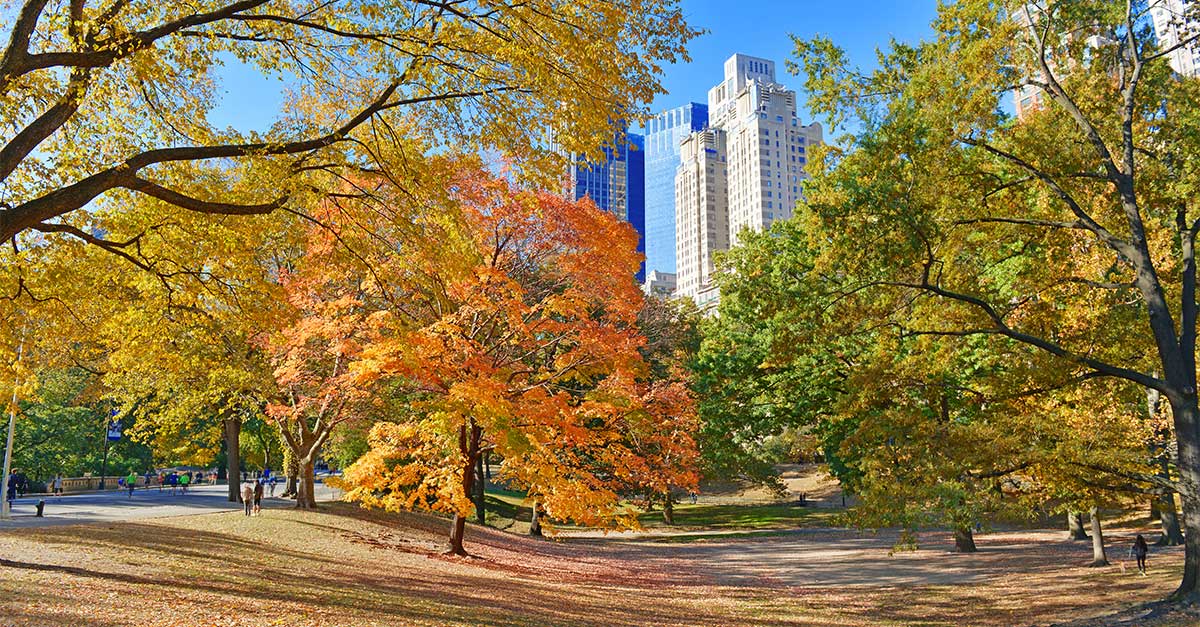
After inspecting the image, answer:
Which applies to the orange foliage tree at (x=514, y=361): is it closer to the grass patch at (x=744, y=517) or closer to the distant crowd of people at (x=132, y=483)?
the distant crowd of people at (x=132, y=483)

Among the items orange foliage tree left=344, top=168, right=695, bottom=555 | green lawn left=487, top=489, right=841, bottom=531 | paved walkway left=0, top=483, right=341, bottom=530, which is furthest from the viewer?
green lawn left=487, top=489, right=841, bottom=531

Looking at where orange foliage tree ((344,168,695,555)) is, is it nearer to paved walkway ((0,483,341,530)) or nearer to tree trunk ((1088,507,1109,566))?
tree trunk ((1088,507,1109,566))

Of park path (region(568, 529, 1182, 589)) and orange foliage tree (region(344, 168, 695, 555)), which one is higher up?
orange foliage tree (region(344, 168, 695, 555))

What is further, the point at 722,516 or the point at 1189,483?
the point at 722,516

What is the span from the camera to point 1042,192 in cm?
1498

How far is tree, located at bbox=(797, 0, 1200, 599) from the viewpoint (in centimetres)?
1261

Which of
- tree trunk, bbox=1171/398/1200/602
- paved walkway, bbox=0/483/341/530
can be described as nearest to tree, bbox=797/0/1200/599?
tree trunk, bbox=1171/398/1200/602

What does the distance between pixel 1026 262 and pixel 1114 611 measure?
323 inches

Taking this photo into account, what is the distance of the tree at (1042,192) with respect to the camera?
12609mm

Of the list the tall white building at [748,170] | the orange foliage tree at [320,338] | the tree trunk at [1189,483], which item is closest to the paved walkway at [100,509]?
the orange foliage tree at [320,338]

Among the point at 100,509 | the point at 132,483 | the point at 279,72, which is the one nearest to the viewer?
the point at 279,72

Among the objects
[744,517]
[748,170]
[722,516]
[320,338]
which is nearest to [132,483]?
[320,338]

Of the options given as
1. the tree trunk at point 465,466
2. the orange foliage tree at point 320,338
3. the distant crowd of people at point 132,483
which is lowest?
the distant crowd of people at point 132,483

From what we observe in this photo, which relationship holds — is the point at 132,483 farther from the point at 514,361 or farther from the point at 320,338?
the point at 514,361
